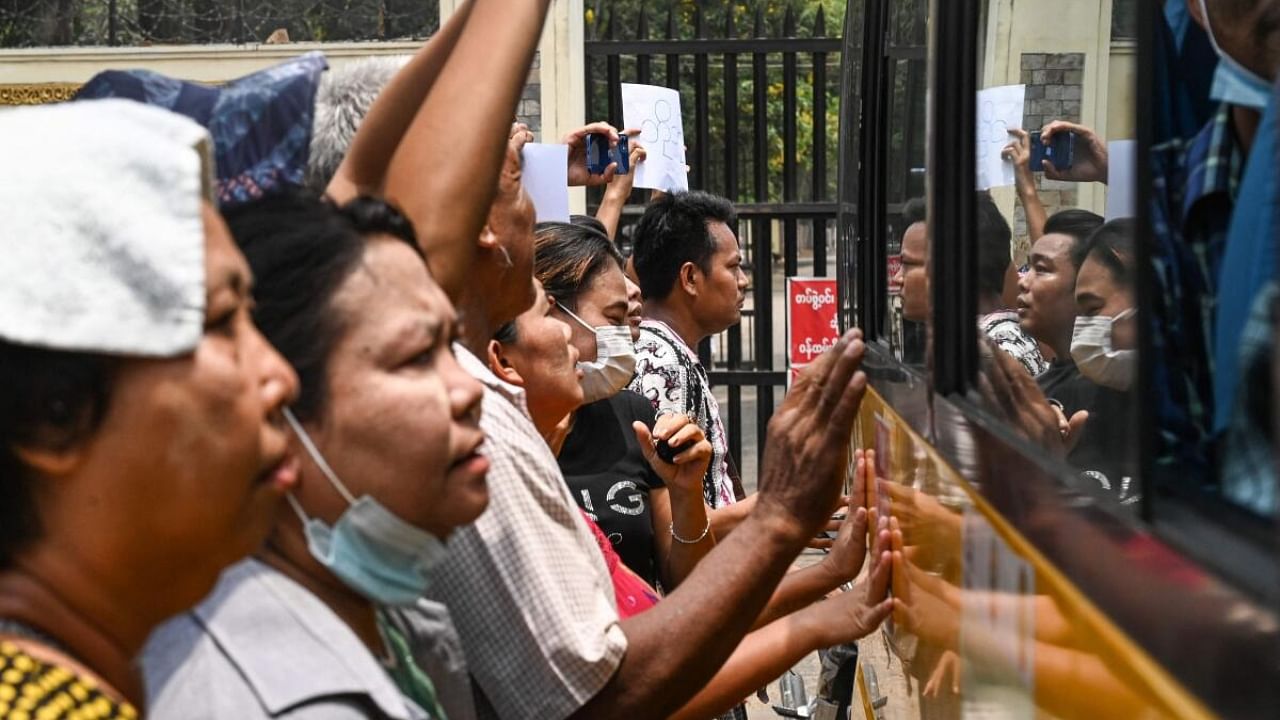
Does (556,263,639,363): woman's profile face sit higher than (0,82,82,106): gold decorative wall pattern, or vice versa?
(0,82,82,106): gold decorative wall pattern

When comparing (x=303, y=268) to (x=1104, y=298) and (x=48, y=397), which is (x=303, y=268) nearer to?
(x=48, y=397)

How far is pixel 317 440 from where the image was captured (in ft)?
5.92

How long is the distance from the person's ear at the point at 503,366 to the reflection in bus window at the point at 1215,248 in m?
1.63

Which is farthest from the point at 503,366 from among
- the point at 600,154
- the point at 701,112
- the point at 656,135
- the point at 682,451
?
the point at 701,112

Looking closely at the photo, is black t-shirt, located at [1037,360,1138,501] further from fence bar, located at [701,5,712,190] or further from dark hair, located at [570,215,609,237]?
fence bar, located at [701,5,712,190]

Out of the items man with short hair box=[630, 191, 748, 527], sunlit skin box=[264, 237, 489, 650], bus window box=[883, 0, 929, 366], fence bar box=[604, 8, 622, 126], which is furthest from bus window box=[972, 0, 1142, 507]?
fence bar box=[604, 8, 622, 126]

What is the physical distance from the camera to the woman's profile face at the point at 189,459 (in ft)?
4.46

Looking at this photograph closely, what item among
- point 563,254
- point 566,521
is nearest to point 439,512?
point 566,521

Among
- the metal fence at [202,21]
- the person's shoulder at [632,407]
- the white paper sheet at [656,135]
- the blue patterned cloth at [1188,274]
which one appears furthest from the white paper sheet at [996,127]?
the metal fence at [202,21]

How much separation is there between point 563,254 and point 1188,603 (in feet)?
11.3

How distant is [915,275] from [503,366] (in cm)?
77

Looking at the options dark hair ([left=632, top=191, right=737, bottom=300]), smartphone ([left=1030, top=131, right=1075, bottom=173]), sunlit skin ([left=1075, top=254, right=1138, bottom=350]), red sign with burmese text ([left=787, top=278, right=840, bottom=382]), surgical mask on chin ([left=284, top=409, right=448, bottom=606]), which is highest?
smartphone ([left=1030, top=131, right=1075, bottom=173])

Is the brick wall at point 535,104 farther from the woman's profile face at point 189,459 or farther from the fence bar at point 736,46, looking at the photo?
the woman's profile face at point 189,459

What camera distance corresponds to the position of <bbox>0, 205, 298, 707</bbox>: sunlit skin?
4.47 ft
